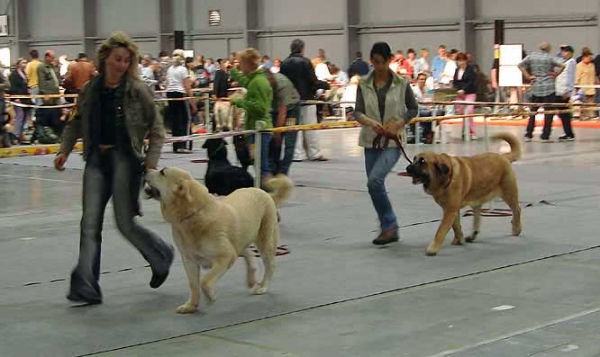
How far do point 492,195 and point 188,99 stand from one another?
10.3 m

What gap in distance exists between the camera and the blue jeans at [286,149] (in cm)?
1245

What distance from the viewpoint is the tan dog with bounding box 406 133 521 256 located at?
8602mm

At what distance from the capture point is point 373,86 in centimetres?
911

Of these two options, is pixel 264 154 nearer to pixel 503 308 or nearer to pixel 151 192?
pixel 151 192

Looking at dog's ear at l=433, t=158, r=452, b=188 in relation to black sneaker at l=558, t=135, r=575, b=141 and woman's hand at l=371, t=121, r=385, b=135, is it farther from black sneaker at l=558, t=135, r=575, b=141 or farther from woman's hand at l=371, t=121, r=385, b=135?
black sneaker at l=558, t=135, r=575, b=141

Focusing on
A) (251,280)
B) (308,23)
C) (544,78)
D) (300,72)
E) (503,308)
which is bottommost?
(503,308)

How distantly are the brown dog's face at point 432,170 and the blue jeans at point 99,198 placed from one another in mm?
2635

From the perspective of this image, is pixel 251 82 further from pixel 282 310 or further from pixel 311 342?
pixel 311 342

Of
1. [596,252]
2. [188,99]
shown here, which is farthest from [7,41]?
[596,252]

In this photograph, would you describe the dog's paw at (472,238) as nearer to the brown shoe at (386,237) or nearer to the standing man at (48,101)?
the brown shoe at (386,237)

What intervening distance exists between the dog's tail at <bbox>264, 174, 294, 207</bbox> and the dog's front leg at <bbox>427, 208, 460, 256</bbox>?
Answer: 143cm

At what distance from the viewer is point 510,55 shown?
26500 mm

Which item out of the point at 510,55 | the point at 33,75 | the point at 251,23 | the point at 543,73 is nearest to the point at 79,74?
the point at 33,75

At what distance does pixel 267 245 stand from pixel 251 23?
30208 millimetres
